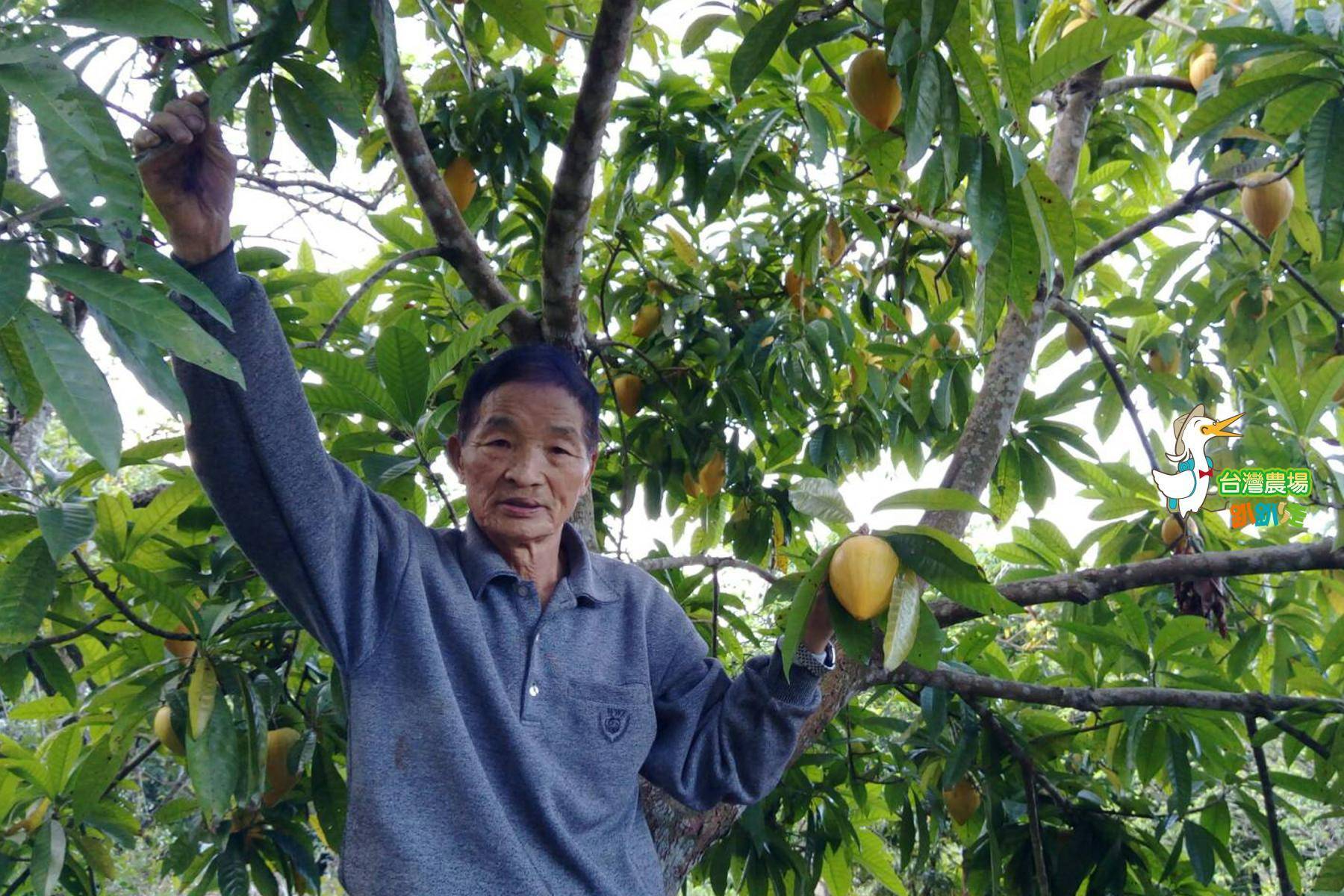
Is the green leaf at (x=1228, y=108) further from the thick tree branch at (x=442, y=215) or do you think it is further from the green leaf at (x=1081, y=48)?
the thick tree branch at (x=442, y=215)

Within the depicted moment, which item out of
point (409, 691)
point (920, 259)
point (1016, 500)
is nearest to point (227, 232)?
point (409, 691)

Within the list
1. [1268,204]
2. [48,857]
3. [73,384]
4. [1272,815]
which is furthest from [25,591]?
[1268,204]

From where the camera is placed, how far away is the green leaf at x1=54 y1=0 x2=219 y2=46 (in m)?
0.81

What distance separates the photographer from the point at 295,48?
1.19 metres

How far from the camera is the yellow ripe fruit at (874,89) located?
1.42m

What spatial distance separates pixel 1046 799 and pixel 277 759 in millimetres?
1272

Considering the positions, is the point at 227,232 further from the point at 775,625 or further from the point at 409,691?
the point at 775,625

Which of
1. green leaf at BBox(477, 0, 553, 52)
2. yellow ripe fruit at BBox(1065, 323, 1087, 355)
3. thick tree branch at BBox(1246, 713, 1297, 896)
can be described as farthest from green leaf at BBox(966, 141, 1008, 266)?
yellow ripe fruit at BBox(1065, 323, 1087, 355)

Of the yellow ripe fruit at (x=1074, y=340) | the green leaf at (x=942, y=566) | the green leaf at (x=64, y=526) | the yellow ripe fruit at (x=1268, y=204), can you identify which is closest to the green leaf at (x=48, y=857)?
the green leaf at (x=64, y=526)

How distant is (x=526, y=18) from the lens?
125 cm

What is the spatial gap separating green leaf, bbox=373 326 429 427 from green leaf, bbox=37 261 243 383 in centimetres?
63

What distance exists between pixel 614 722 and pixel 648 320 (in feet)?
4.24

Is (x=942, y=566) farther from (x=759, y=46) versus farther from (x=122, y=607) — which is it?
(x=122, y=607)

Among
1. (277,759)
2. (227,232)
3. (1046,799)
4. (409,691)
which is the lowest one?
(1046,799)
